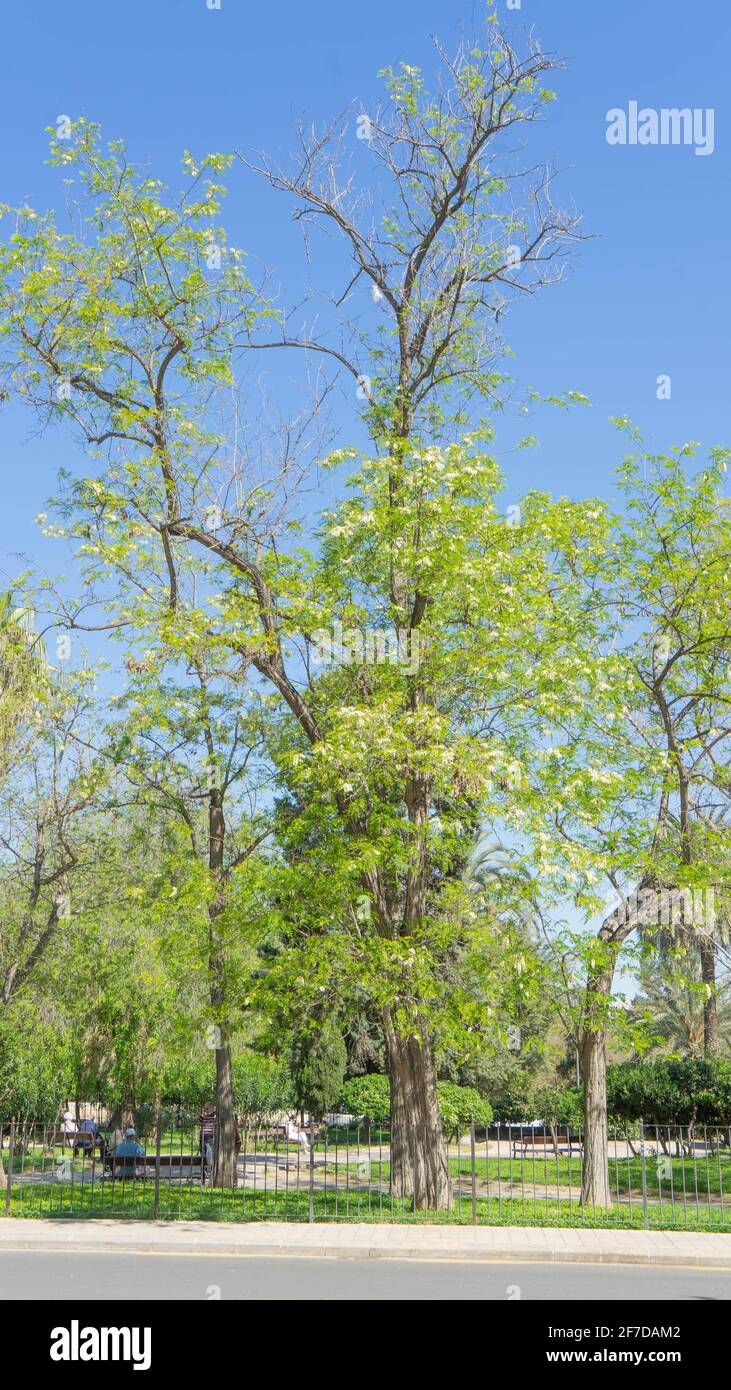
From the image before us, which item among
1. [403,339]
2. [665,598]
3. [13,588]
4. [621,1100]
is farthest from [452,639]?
[621,1100]

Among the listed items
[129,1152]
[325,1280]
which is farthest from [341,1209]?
[129,1152]

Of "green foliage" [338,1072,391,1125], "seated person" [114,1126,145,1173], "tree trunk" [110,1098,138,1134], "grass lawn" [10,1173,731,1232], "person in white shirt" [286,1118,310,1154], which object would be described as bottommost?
"person in white shirt" [286,1118,310,1154]

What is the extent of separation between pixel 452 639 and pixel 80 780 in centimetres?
711

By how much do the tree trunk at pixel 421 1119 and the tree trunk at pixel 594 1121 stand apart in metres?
2.26

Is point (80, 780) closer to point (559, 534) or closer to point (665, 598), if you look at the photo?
point (559, 534)

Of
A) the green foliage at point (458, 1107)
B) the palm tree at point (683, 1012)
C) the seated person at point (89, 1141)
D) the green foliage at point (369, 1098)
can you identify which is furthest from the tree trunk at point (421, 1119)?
the palm tree at point (683, 1012)

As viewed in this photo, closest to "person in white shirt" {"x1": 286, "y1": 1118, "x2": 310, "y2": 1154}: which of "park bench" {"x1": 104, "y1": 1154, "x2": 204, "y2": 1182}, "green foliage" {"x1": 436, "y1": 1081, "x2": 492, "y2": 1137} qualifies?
"green foliage" {"x1": 436, "y1": 1081, "x2": 492, "y2": 1137}

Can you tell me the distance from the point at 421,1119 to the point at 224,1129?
5.05 metres

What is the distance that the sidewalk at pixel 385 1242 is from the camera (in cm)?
1505

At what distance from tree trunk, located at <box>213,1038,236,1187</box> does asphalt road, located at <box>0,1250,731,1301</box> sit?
655 cm

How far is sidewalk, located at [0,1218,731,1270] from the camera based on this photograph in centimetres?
1505

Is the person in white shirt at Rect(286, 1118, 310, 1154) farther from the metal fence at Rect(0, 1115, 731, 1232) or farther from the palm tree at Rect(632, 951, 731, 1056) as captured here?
the palm tree at Rect(632, 951, 731, 1056)
